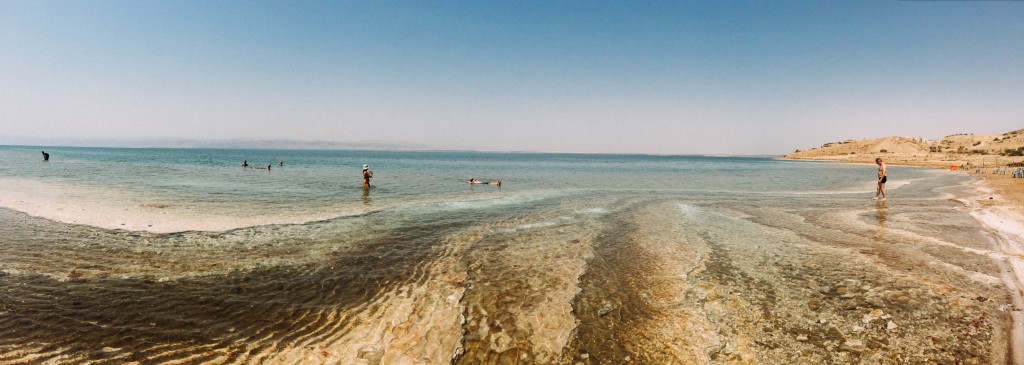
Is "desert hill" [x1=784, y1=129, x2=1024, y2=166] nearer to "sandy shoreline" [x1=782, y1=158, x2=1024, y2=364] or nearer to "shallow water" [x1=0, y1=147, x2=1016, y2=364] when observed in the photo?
"sandy shoreline" [x1=782, y1=158, x2=1024, y2=364]

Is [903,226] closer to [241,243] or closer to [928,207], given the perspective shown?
[928,207]

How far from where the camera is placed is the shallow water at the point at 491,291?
21.8ft

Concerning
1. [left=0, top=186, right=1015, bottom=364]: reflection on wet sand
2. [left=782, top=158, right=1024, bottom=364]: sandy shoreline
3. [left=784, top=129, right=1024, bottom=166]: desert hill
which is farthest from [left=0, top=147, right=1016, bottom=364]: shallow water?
[left=784, top=129, right=1024, bottom=166]: desert hill

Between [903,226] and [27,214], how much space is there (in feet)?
122

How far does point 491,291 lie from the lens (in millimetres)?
9367

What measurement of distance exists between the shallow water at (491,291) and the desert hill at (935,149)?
95.0 meters

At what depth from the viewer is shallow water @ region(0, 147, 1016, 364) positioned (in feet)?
21.8

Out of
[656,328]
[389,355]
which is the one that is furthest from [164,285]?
[656,328]

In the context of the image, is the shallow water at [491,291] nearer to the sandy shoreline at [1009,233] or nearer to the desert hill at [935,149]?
the sandy shoreline at [1009,233]

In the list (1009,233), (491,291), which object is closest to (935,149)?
(1009,233)

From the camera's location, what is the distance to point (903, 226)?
17359 millimetres

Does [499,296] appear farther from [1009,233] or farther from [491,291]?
[1009,233]

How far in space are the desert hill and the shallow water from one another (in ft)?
312

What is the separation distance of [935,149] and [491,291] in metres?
161
